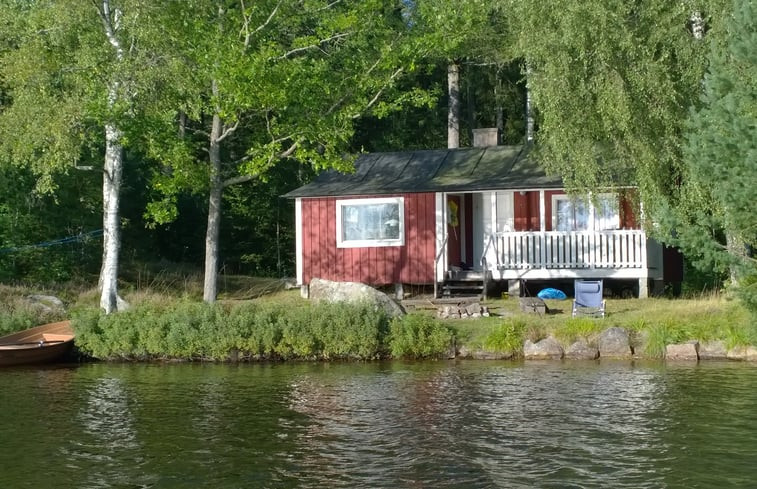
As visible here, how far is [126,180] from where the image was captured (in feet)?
113

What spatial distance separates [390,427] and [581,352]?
24.1 feet

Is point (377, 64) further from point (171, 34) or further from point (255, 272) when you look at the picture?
point (255, 272)

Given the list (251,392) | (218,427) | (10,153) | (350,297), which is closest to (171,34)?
(10,153)

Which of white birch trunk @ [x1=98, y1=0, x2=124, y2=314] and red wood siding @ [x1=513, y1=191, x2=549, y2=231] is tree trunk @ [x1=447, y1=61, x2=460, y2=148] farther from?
white birch trunk @ [x1=98, y1=0, x2=124, y2=314]

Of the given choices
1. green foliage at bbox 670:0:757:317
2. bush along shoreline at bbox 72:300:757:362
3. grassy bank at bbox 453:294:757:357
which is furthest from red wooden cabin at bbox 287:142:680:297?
green foliage at bbox 670:0:757:317

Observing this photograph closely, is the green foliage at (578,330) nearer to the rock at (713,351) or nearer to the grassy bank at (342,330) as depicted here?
the grassy bank at (342,330)

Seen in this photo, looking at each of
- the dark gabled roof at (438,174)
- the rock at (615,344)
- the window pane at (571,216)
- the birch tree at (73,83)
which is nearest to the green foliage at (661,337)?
the rock at (615,344)

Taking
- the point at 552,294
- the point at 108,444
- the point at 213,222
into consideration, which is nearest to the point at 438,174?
the point at 552,294

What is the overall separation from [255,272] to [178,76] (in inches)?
628

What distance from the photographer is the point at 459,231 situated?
28.2 metres

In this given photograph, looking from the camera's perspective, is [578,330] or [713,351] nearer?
[713,351]

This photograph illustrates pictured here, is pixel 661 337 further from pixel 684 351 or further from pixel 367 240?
pixel 367 240

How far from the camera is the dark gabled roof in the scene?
86.3 ft

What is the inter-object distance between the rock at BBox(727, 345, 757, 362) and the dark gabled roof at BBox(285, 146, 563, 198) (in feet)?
23.3
